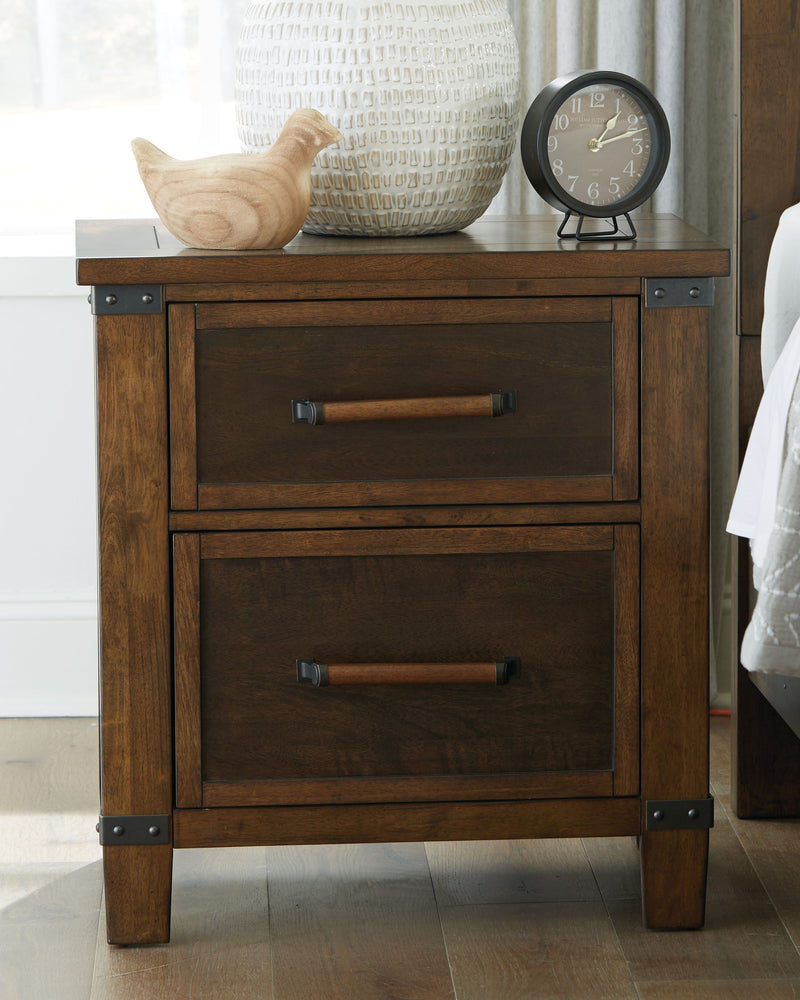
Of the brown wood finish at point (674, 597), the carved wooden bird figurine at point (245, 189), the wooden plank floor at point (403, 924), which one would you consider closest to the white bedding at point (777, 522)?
the brown wood finish at point (674, 597)

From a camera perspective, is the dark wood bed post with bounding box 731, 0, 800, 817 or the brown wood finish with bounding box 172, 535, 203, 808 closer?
the brown wood finish with bounding box 172, 535, 203, 808

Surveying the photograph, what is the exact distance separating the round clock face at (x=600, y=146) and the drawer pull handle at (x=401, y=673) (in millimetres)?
465

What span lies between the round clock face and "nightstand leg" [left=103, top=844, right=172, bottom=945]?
77cm

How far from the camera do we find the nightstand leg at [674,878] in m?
1.38

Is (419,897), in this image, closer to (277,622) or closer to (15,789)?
(277,622)

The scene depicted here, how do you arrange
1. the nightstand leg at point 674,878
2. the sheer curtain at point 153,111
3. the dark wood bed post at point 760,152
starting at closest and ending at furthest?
the nightstand leg at point 674,878 < the dark wood bed post at point 760,152 < the sheer curtain at point 153,111

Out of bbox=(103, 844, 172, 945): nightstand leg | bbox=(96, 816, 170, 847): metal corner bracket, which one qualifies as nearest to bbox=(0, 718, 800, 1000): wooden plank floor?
bbox=(103, 844, 172, 945): nightstand leg

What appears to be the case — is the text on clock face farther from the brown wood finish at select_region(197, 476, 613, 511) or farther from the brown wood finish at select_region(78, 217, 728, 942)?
the brown wood finish at select_region(197, 476, 613, 511)

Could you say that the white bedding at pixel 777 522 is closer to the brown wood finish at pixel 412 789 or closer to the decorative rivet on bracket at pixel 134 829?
the brown wood finish at pixel 412 789

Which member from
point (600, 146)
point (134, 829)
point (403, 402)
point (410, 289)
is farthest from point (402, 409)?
point (134, 829)

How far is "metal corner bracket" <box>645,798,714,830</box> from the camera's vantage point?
4.50ft

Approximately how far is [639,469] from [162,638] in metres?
0.49

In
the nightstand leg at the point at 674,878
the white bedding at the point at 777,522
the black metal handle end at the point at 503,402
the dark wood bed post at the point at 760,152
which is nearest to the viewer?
the white bedding at the point at 777,522

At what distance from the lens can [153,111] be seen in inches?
78.5
